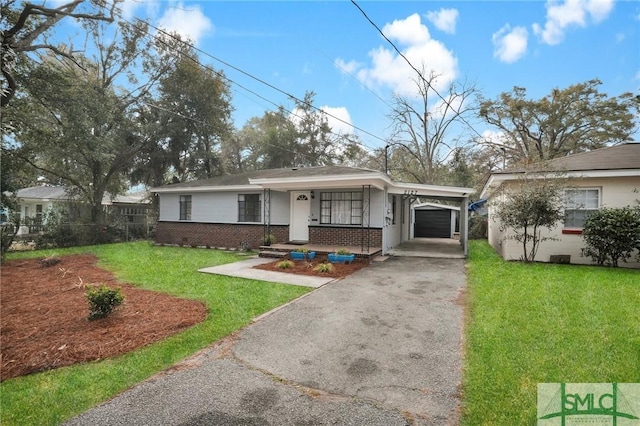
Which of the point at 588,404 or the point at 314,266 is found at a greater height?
the point at 314,266

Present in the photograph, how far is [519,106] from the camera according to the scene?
82.3 ft

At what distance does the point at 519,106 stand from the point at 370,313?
26174mm

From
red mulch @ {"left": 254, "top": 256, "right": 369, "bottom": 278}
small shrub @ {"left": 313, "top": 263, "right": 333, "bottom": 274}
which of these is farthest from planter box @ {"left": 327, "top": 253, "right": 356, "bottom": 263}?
small shrub @ {"left": 313, "top": 263, "right": 333, "bottom": 274}

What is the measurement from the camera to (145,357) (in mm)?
3816

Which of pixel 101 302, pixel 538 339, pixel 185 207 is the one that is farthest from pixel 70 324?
pixel 185 207

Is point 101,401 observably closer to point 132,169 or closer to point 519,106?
point 132,169

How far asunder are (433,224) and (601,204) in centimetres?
1125

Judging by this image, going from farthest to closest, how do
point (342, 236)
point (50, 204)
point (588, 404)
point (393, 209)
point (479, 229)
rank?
point (50, 204), point (479, 229), point (393, 209), point (342, 236), point (588, 404)

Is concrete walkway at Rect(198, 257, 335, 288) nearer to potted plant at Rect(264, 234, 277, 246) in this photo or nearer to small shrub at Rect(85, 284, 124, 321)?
potted plant at Rect(264, 234, 277, 246)

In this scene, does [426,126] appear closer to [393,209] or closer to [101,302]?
[393,209]

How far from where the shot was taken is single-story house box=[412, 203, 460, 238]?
68.3ft

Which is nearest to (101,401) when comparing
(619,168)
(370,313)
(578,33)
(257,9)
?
(370,313)

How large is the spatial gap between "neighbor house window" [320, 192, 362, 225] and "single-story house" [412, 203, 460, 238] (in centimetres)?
992

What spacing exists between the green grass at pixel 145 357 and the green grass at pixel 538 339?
313 centimetres
